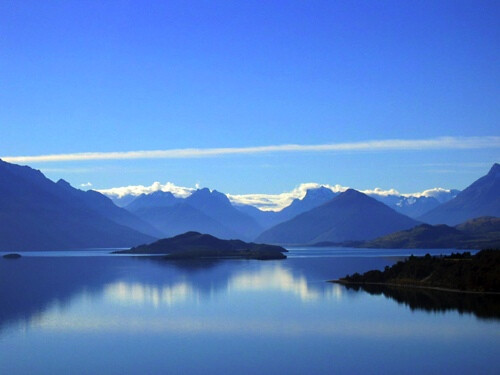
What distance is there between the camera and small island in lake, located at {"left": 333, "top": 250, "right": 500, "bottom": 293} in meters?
133

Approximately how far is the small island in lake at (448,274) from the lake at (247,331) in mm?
6926

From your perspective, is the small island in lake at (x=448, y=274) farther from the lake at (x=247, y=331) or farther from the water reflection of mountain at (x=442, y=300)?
the lake at (x=247, y=331)

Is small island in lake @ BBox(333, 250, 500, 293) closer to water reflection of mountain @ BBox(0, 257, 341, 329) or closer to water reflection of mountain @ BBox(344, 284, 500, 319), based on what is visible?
water reflection of mountain @ BBox(344, 284, 500, 319)

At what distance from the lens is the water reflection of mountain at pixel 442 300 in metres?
106

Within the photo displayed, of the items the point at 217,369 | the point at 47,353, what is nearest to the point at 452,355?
the point at 217,369

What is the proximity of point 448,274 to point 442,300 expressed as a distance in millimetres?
23157

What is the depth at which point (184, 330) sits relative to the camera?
293 feet

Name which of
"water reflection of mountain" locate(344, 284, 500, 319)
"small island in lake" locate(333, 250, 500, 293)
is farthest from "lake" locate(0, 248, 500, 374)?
"small island in lake" locate(333, 250, 500, 293)

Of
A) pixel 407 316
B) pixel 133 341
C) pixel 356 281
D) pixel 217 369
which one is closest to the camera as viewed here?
pixel 217 369

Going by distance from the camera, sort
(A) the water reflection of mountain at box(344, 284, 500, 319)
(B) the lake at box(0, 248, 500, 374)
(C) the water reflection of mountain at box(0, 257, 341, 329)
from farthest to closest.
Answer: (C) the water reflection of mountain at box(0, 257, 341, 329)
(A) the water reflection of mountain at box(344, 284, 500, 319)
(B) the lake at box(0, 248, 500, 374)

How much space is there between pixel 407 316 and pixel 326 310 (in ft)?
40.7

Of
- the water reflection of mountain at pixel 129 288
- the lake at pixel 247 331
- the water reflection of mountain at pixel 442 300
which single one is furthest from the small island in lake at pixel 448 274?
the water reflection of mountain at pixel 129 288

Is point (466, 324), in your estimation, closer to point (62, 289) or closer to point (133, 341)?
point (133, 341)

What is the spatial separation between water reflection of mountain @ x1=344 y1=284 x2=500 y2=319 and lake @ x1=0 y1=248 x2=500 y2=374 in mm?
169
